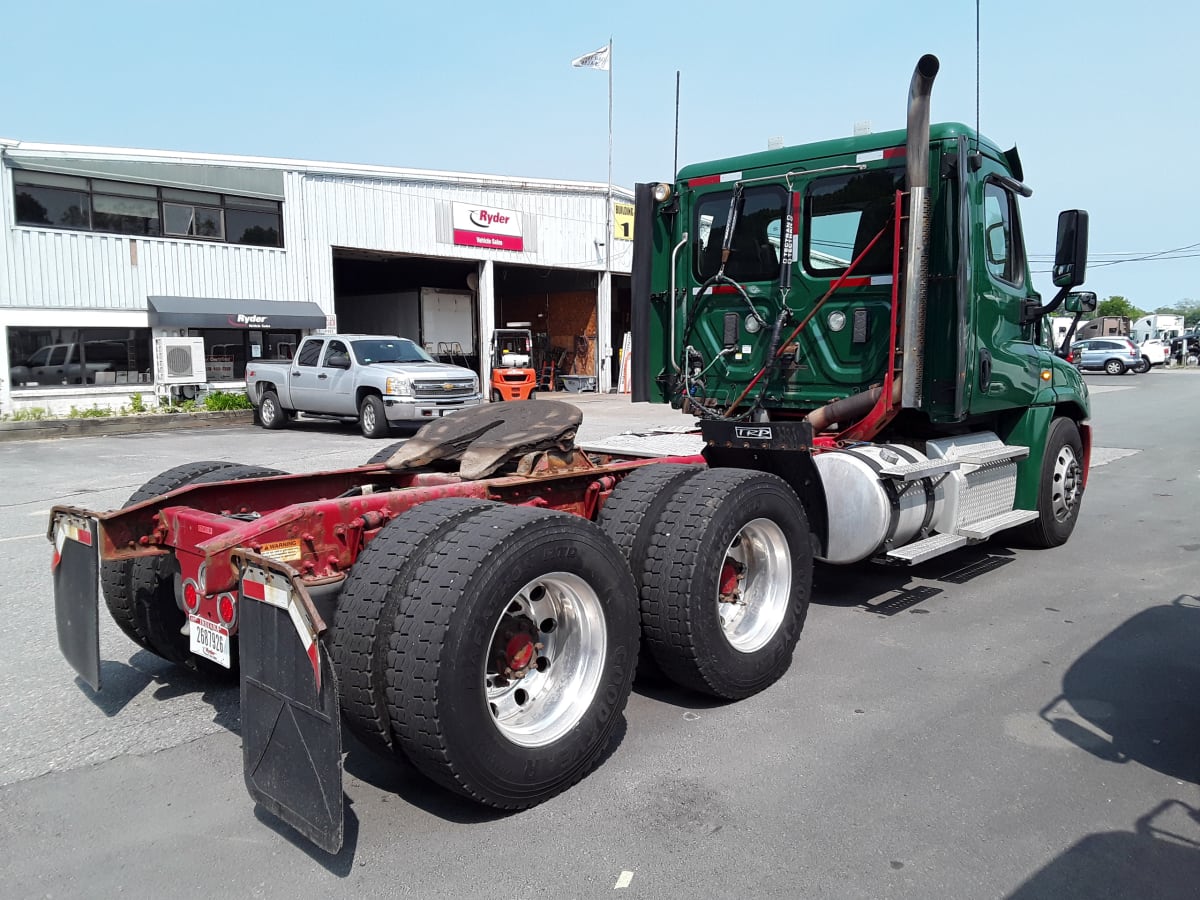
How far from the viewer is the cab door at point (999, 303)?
243 inches

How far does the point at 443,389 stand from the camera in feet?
58.6

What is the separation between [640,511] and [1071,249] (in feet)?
14.8

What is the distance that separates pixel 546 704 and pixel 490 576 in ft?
2.49

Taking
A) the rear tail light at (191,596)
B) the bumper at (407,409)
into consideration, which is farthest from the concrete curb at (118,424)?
the rear tail light at (191,596)

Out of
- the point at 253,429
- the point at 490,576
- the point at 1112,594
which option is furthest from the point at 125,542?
the point at 253,429

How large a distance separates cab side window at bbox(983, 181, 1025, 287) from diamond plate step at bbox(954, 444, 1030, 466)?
124 centimetres

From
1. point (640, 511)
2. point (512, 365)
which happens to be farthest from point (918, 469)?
point (512, 365)

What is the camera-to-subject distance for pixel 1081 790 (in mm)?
3572

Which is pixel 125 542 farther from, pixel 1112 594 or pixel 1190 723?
pixel 1112 594

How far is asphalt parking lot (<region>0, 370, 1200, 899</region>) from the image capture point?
9.81ft

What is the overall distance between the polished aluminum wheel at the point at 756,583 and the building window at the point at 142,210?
2077cm

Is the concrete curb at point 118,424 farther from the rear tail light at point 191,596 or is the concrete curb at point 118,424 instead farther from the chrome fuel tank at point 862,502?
the chrome fuel tank at point 862,502

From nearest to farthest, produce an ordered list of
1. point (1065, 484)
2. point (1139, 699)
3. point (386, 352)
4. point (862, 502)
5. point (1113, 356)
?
point (1139, 699), point (862, 502), point (1065, 484), point (386, 352), point (1113, 356)

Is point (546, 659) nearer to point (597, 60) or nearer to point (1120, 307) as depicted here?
point (597, 60)
